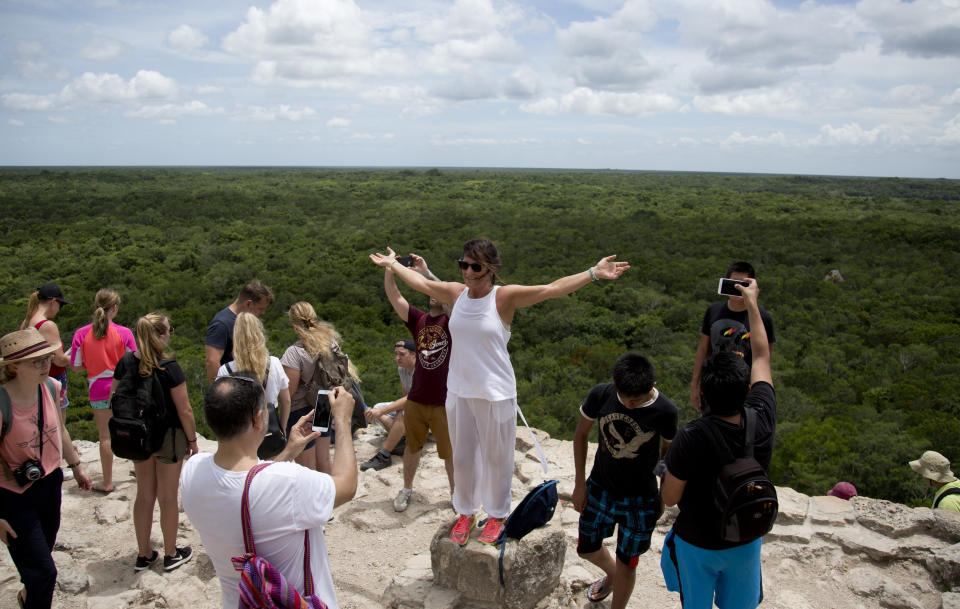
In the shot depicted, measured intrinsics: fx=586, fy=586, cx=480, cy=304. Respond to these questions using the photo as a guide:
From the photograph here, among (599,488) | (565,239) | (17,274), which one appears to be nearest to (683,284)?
(565,239)

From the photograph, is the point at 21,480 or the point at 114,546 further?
the point at 114,546

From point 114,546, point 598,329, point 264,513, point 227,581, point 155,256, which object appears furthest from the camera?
point 155,256

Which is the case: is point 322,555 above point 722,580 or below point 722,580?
above

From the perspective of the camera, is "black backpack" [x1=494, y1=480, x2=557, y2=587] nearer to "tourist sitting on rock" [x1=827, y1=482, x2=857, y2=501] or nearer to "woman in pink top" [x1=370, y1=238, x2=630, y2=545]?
"woman in pink top" [x1=370, y1=238, x2=630, y2=545]

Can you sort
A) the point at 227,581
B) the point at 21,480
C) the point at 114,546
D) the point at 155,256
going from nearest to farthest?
the point at 227,581 < the point at 21,480 < the point at 114,546 < the point at 155,256

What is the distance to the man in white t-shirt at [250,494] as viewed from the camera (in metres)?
1.76

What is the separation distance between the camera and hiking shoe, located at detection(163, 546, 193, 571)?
3.54 meters

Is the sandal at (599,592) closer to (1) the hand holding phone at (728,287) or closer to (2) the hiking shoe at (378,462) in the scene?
(1) the hand holding phone at (728,287)

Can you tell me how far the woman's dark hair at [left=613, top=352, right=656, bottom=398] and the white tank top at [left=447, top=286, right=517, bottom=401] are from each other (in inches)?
21.6

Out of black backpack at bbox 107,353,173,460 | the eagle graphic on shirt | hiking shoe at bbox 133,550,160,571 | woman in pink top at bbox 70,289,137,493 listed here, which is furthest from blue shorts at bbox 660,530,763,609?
woman in pink top at bbox 70,289,137,493

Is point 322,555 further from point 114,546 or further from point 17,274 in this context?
point 17,274

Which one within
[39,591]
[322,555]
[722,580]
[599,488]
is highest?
[322,555]

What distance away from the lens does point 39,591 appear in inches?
107

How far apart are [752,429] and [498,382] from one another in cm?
118
